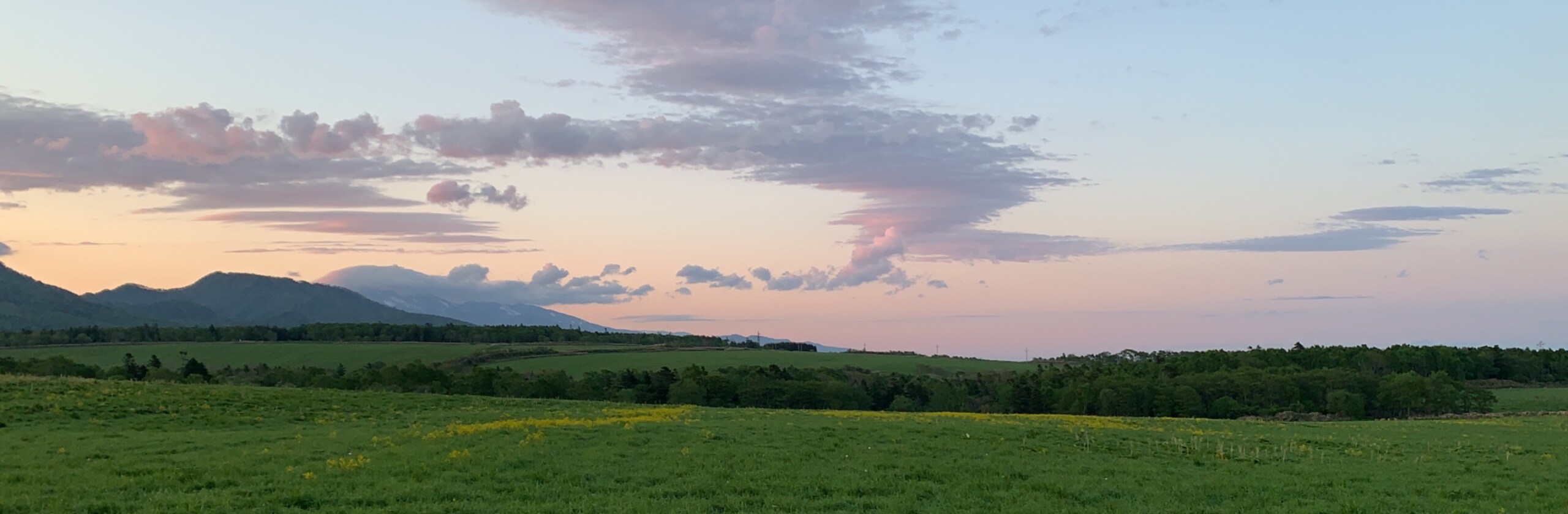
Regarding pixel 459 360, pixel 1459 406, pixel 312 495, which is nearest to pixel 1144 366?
pixel 1459 406

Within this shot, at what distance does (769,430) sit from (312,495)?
1841cm

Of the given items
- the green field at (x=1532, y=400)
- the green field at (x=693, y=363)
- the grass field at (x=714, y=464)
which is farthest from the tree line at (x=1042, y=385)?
the grass field at (x=714, y=464)

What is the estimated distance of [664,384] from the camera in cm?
13700

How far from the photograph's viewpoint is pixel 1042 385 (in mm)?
135250

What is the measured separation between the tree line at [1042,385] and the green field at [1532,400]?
2.91m

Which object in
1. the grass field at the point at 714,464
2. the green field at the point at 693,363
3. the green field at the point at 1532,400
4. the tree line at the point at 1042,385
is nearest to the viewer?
the grass field at the point at 714,464

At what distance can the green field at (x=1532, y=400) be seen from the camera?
347 ft

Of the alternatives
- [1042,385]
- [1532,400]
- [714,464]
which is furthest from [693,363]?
[714,464]

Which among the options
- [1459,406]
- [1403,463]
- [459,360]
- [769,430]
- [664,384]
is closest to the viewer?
[1403,463]

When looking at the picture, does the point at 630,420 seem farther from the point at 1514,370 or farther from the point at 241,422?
the point at 1514,370

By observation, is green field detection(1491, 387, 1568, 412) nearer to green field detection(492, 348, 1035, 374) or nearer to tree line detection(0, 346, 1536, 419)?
tree line detection(0, 346, 1536, 419)

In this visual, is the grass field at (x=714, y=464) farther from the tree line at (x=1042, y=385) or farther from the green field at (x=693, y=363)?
the green field at (x=693, y=363)

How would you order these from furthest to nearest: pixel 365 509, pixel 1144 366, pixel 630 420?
pixel 1144 366 < pixel 630 420 < pixel 365 509

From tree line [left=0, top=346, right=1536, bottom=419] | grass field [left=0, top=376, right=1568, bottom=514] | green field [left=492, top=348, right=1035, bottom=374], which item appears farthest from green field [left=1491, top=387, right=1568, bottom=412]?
green field [left=492, top=348, right=1035, bottom=374]
